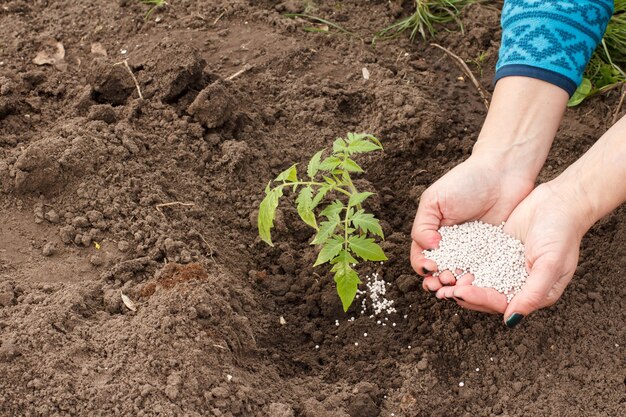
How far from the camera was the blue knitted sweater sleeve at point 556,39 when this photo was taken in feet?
10.0

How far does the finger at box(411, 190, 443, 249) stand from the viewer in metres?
2.87

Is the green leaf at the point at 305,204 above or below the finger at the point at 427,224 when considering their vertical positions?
above

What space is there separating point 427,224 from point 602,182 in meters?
0.65

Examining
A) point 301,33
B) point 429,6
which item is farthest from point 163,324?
point 429,6

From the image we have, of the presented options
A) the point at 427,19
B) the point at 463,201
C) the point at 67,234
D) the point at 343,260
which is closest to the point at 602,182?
the point at 463,201

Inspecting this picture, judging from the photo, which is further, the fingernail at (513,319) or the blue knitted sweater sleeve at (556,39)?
the blue knitted sweater sleeve at (556,39)

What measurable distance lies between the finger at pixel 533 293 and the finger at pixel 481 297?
0.04m

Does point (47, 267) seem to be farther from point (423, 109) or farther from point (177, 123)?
point (423, 109)

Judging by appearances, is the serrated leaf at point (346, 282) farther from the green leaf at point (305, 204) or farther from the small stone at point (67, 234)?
the small stone at point (67, 234)

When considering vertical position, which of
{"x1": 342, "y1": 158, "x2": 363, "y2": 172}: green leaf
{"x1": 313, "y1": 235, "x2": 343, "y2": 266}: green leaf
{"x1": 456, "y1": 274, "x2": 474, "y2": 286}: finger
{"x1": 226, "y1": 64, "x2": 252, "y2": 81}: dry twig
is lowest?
{"x1": 456, "y1": 274, "x2": 474, "y2": 286}: finger

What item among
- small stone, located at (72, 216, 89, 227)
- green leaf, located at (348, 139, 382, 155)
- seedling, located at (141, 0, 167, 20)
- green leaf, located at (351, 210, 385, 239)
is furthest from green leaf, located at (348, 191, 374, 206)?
seedling, located at (141, 0, 167, 20)

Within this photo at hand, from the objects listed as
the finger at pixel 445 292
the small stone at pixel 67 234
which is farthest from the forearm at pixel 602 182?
the small stone at pixel 67 234

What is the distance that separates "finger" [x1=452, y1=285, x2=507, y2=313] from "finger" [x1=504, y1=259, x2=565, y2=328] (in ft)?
0.14

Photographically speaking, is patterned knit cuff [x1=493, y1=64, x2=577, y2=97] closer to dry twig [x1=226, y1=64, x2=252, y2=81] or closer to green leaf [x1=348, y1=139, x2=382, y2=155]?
green leaf [x1=348, y1=139, x2=382, y2=155]
